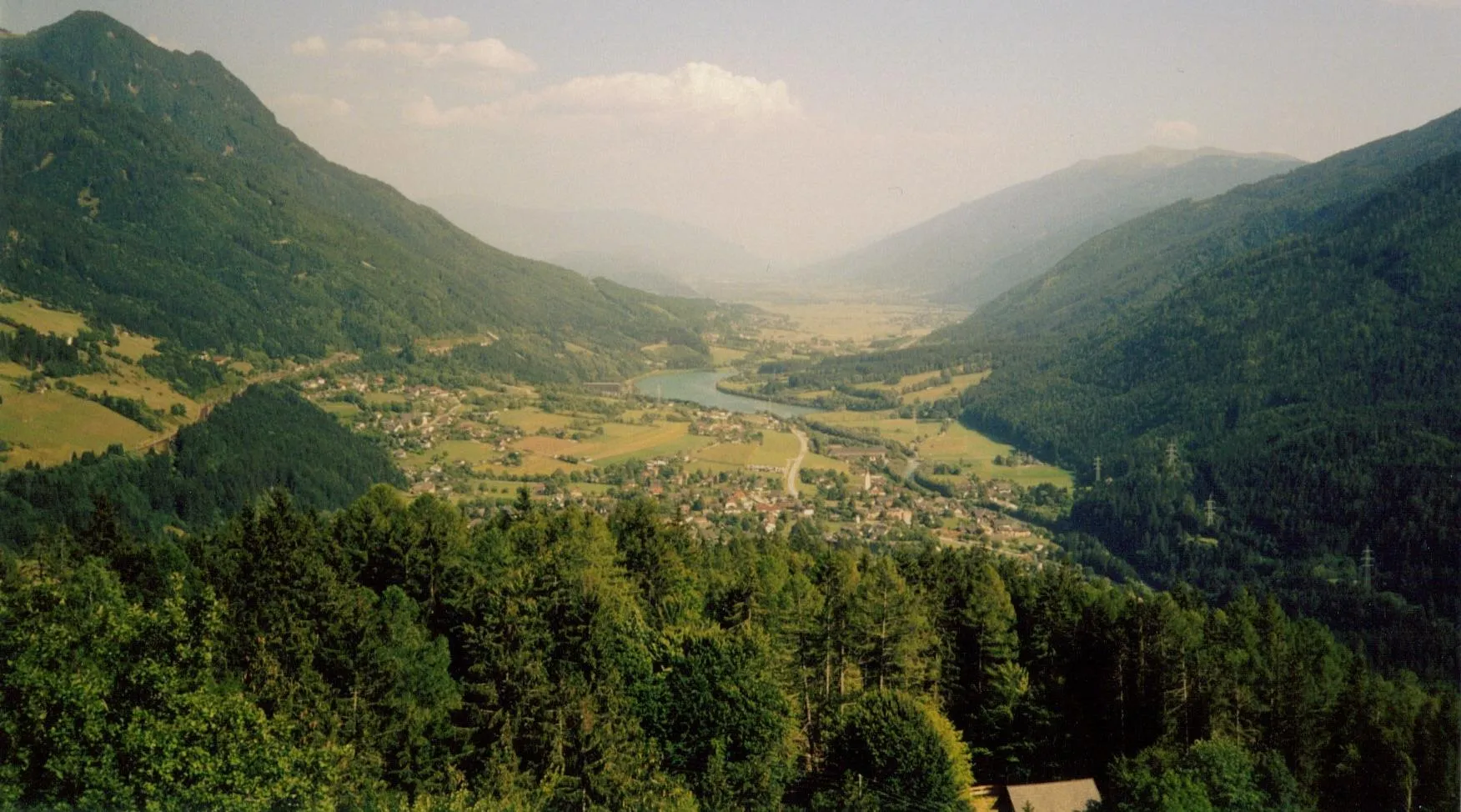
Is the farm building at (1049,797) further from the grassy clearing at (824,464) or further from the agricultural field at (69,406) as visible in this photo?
the grassy clearing at (824,464)

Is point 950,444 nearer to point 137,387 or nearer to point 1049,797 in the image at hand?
point 137,387

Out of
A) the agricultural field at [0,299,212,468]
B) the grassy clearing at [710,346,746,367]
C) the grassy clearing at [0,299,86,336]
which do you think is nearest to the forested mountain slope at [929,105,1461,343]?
the grassy clearing at [710,346,746,367]

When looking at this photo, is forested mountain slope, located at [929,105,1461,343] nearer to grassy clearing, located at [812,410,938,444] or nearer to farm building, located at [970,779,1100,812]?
grassy clearing, located at [812,410,938,444]

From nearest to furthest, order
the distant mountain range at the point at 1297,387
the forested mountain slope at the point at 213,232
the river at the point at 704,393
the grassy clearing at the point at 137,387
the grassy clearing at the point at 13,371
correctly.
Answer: the grassy clearing at the point at 13,371
the distant mountain range at the point at 1297,387
the grassy clearing at the point at 137,387
the forested mountain slope at the point at 213,232
the river at the point at 704,393

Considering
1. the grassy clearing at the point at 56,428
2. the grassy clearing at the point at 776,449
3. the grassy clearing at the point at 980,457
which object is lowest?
the grassy clearing at the point at 980,457

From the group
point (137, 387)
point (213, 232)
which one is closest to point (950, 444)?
point (137, 387)

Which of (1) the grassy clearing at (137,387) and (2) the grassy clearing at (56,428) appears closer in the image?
(2) the grassy clearing at (56,428)

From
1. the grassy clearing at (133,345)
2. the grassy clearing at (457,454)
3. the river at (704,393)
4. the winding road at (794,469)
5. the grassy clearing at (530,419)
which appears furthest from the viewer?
the river at (704,393)

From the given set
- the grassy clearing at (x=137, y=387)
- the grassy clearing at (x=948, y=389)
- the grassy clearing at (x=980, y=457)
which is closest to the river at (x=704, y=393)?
the grassy clearing at (x=948, y=389)

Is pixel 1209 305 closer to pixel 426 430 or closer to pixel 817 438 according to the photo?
pixel 817 438
